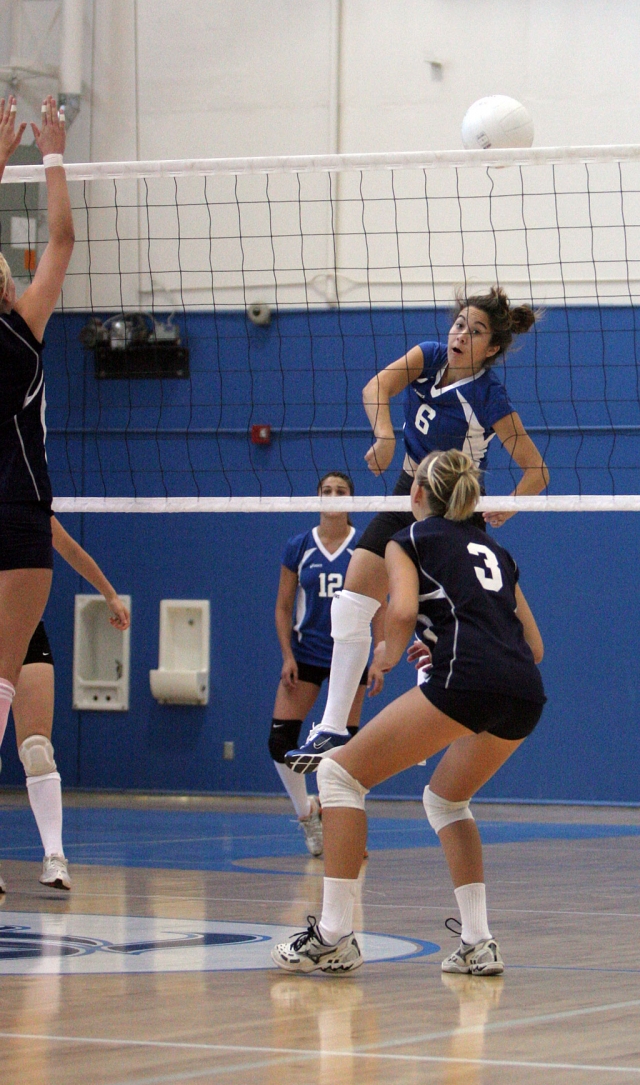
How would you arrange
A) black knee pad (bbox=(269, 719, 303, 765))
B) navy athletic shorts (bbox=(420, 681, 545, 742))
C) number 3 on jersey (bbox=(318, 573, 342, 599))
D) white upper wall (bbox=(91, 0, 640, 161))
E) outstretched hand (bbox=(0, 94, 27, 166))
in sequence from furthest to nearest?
white upper wall (bbox=(91, 0, 640, 161)) < number 3 on jersey (bbox=(318, 573, 342, 599)) < black knee pad (bbox=(269, 719, 303, 765)) < outstretched hand (bbox=(0, 94, 27, 166)) < navy athletic shorts (bbox=(420, 681, 545, 742))

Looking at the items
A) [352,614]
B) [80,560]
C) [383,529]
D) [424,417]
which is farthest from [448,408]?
[80,560]

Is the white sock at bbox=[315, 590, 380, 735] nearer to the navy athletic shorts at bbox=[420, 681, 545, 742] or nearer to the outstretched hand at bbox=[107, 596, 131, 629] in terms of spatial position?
the outstretched hand at bbox=[107, 596, 131, 629]

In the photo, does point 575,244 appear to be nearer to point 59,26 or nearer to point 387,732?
point 59,26

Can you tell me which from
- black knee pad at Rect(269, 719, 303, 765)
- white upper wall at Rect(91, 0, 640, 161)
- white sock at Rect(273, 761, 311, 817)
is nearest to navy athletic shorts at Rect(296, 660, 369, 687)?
black knee pad at Rect(269, 719, 303, 765)

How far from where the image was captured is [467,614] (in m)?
4.00

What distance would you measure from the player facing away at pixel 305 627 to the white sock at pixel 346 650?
6.60 ft

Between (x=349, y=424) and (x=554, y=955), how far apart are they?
25.9ft

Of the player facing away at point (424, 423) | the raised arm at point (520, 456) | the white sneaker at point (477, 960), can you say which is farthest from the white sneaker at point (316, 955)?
the raised arm at point (520, 456)

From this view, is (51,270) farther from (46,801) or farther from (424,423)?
(46,801)

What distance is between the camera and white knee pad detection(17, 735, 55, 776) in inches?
230

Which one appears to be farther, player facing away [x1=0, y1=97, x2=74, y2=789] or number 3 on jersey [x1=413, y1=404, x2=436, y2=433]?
number 3 on jersey [x1=413, y1=404, x2=436, y2=433]

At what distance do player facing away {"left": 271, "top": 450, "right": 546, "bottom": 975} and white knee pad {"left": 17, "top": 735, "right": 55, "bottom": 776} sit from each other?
2037 millimetres

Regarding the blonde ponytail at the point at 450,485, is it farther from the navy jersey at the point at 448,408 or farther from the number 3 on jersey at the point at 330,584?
the number 3 on jersey at the point at 330,584

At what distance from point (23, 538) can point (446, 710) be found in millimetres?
1255
